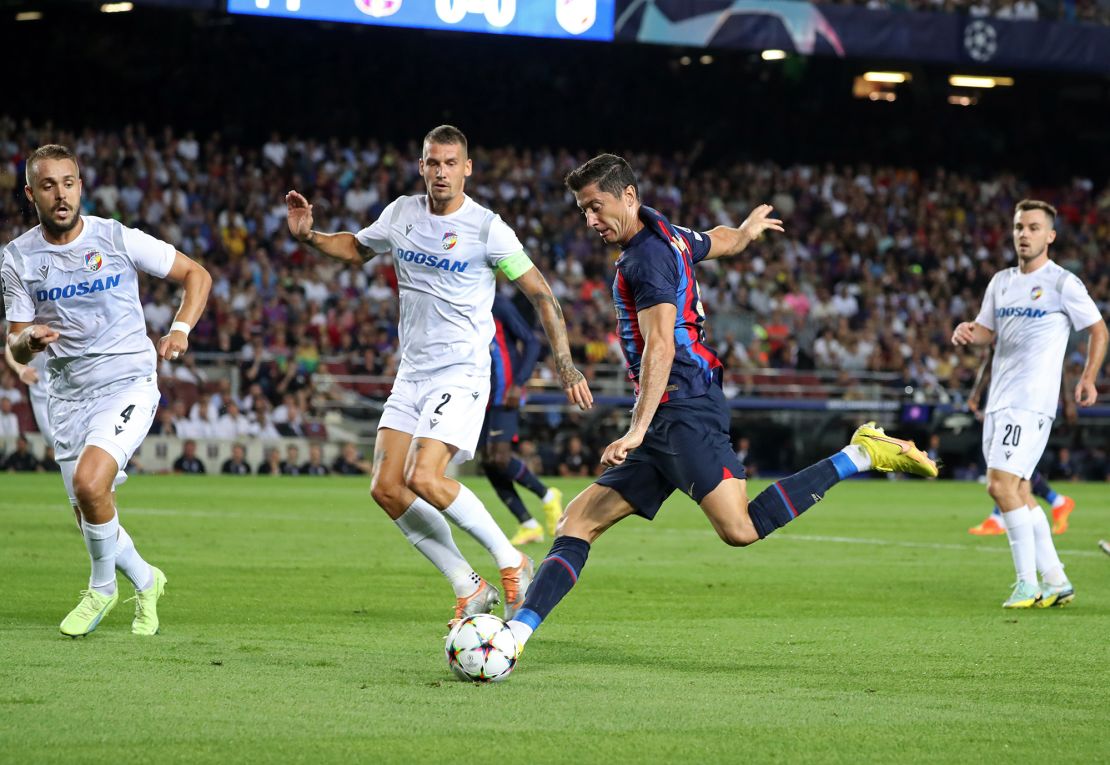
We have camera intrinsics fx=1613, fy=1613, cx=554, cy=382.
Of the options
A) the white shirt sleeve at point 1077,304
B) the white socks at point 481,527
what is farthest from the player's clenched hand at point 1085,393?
the white socks at point 481,527

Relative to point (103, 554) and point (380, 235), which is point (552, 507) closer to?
point (380, 235)

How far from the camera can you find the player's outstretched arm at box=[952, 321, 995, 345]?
10.1 meters

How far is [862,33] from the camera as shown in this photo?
105 ft

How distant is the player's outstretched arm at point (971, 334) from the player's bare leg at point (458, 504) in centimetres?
332

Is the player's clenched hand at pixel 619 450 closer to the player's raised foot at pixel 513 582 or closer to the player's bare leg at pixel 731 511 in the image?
the player's bare leg at pixel 731 511

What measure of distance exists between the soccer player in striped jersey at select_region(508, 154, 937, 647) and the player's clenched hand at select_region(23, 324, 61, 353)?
2.45 meters

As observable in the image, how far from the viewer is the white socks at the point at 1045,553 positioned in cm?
997

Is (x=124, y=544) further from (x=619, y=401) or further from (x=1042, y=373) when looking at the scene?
(x=619, y=401)

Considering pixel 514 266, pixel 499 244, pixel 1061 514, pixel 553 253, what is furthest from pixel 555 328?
pixel 553 253

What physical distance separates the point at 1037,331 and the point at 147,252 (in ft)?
18.3

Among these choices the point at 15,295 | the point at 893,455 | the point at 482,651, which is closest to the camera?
the point at 482,651

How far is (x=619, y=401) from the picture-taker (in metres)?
26.4

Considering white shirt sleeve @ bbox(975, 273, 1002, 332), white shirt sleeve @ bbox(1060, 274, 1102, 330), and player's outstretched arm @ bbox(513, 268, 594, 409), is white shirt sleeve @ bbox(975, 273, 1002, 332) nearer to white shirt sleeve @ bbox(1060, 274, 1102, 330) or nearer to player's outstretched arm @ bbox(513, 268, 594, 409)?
white shirt sleeve @ bbox(1060, 274, 1102, 330)

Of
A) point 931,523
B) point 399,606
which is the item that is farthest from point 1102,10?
point 399,606
